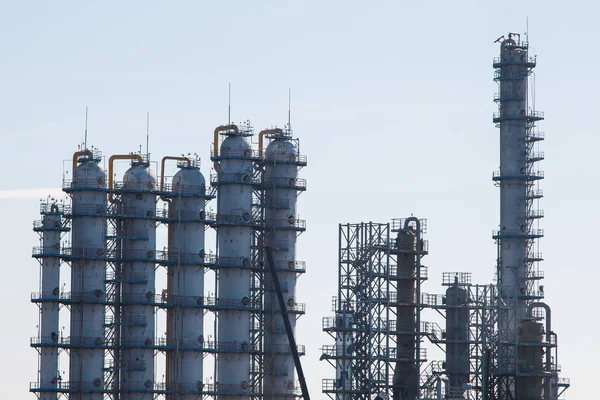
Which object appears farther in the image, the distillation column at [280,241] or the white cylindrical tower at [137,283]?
the distillation column at [280,241]

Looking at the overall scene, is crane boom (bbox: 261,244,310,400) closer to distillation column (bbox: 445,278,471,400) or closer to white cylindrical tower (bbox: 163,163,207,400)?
white cylindrical tower (bbox: 163,163,207,400)

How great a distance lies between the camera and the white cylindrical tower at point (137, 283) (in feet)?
407

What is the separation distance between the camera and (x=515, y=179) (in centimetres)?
13350

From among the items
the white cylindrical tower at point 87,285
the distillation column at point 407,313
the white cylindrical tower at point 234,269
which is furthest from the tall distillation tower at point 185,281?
the distillation column at point 407,313

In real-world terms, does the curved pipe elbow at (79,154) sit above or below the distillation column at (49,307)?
above

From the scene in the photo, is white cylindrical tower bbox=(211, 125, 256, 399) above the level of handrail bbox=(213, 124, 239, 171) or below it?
below

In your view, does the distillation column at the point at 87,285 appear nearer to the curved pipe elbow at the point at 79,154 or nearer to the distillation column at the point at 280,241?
the curved pipe elbow at the point at 79,154

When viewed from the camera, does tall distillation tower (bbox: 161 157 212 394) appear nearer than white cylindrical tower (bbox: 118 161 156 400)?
No

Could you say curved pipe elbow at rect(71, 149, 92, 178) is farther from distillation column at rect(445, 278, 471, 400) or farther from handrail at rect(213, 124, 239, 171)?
distillation column at rect(445, 278, 471, 400)

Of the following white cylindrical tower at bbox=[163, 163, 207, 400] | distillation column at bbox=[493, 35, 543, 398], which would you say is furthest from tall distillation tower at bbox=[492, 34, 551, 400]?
white cylindrical tower at bbox=[163, 163, 207, 400]

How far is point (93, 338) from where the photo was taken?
400ft

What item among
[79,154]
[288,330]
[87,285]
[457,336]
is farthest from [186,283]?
[457,336]

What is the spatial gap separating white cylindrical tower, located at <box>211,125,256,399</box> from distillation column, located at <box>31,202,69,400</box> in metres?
11.6

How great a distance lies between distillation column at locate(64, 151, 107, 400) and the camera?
399 ft
